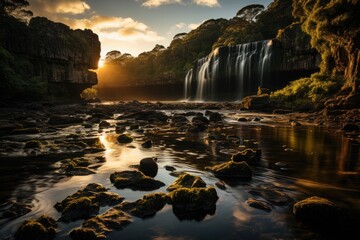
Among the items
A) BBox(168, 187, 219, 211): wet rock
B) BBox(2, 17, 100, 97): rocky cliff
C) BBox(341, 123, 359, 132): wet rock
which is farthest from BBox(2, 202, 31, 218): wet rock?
BBox(2, 17, 100, 97): rocky cliff

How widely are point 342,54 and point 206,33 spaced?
62.6 m

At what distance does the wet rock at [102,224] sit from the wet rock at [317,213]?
8.23 ft

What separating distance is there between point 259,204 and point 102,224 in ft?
8.07

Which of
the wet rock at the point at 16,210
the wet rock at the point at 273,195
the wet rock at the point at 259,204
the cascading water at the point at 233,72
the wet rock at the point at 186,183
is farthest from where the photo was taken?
the cascading water at the point at 233,72

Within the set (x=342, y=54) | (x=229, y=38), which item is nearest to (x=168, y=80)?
(x=229, y=38)

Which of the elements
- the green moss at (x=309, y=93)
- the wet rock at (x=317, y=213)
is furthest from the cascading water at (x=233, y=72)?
the wet rock at (x=317, y=213)

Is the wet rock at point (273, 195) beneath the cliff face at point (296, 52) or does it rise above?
beneath

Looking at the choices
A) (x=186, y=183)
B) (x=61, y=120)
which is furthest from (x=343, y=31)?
(x=186, y=183)

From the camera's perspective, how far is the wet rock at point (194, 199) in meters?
4.35

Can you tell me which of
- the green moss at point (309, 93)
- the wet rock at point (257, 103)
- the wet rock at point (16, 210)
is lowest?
the wet rock at point (16, 210)

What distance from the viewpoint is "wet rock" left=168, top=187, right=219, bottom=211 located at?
4352 millimetres

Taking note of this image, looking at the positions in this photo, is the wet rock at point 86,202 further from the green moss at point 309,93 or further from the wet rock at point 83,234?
the green moss at point 309,93

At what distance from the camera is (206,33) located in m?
84.0

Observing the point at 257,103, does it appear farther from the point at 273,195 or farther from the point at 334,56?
the point at 273,195
